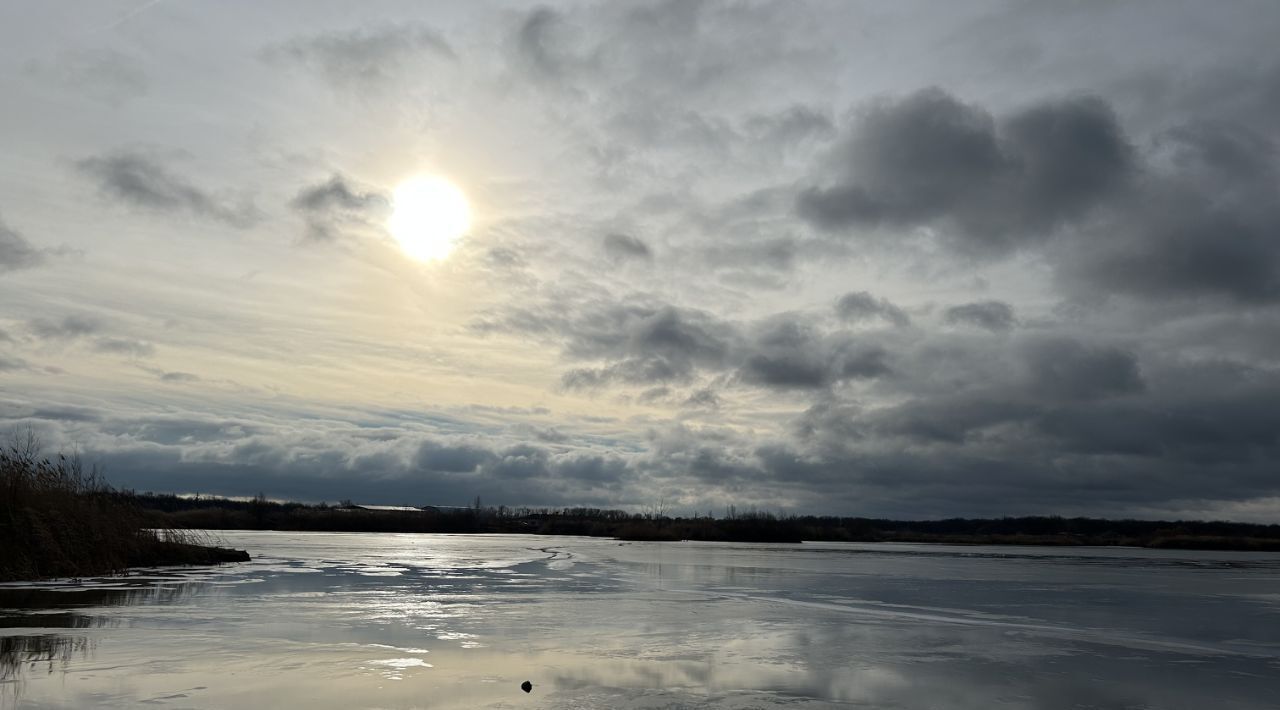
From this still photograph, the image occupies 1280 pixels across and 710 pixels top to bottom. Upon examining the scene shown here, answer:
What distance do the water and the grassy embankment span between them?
4.30 ft

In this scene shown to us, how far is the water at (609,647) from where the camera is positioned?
9.36m

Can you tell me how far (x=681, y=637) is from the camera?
46.2ft

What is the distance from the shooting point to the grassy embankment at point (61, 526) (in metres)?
19.5

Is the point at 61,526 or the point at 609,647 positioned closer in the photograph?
the point at 609,647

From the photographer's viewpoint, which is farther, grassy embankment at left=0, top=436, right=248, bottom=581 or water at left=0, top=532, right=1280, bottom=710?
grassy embankment at left=0, top=436, right=248, bottom=581

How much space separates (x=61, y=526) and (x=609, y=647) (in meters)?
15.6

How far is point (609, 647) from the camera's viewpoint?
12.7m

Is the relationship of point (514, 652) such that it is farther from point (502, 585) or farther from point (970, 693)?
point (502, 585)

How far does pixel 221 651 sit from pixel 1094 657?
39.0 ft

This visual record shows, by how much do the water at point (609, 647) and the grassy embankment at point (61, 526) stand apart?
1312 mm

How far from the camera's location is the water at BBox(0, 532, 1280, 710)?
30.7ft

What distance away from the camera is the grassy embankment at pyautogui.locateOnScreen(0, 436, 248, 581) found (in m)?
19.5

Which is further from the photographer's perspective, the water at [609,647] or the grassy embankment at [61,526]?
the grassy embankment at [61,526]

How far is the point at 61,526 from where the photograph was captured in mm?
21234
